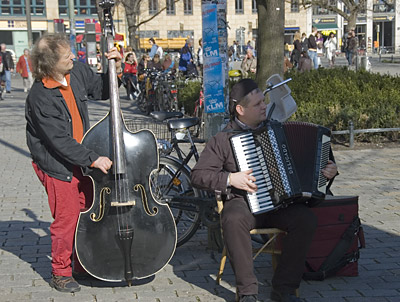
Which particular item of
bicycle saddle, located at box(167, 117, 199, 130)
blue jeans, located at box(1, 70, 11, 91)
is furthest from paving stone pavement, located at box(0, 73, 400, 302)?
blue jeans, located at box(1, 70, 11, 91)

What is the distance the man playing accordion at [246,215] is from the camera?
13.8 feet

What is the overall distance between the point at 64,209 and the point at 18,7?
59641 millimetres

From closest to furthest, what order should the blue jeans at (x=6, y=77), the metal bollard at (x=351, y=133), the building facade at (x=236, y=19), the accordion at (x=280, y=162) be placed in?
the accordion at (x=280, y=162) < the metal bollard at (x=351, y=133) < the blue jeans at (x=6, y=77) < the building facade at (x=236, y=19)

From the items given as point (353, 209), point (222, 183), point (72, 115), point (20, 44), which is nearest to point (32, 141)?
point (72, 115)

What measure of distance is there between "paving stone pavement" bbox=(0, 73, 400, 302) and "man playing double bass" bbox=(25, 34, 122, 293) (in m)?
0.29

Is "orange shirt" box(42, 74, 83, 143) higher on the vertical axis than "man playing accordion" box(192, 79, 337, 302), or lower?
higher

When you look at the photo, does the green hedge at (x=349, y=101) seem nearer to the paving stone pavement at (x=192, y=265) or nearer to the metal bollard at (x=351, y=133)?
the metal bollard at (x=351, y=133)

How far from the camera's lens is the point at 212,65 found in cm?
764

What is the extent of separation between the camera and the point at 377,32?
210ft

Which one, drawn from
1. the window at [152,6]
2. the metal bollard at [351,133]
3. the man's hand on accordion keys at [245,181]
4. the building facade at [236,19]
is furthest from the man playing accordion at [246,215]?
the window at [152,6]

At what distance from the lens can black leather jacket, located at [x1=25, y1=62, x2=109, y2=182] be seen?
14.6 feet

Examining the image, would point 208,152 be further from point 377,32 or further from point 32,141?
point 377,32

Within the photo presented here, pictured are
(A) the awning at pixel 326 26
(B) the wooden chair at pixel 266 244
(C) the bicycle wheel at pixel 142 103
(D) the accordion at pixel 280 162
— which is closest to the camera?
(D) the accordion at pixel 280 162

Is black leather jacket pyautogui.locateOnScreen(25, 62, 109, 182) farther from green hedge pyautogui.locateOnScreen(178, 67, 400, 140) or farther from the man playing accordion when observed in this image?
green hedge pyautogui.locateOnScreen(178, 67, 400, 140)
